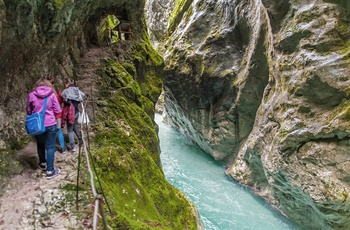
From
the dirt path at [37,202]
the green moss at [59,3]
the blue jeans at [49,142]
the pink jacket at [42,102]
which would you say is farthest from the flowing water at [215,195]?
the green moss at [59,3]

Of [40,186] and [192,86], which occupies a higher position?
[192,86]

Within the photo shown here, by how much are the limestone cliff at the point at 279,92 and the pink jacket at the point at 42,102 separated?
9.02 m

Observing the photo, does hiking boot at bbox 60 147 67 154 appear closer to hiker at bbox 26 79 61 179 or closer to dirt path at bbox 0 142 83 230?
dirt path at bbox 0 142 83 230

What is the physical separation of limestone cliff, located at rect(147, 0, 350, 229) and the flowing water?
2.11ft

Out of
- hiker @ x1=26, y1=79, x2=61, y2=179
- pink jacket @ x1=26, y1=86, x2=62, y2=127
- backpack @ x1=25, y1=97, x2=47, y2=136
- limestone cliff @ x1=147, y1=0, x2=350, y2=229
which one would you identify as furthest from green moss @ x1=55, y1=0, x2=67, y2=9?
limestone cliff @ x1=147, y1=0, x2=350, y2=229

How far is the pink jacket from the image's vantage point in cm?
483

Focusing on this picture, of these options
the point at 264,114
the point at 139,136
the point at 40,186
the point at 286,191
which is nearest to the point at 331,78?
the point at 264,114

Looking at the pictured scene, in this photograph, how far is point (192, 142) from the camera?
22.9m

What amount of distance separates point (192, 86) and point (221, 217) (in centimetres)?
963

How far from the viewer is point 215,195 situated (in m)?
14.2

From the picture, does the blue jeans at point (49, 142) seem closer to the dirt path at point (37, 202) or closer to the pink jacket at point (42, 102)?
the pink jacket at point (42, 102)

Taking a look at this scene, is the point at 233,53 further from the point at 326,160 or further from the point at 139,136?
the point at 139,136

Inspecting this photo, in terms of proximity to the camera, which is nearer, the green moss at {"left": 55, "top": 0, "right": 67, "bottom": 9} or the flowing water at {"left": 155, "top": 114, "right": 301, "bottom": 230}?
A: the green moss at {"left": 55, "top": 0, "right": 67, "bottom": 9}

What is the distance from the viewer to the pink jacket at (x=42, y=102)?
15.9 feet
